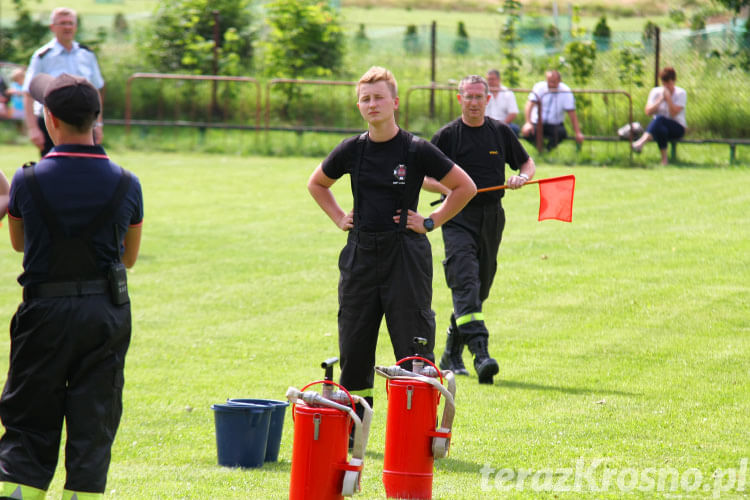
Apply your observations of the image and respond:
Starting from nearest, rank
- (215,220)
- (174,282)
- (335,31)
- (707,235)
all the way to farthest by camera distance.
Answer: (174,282) < (707,235) < (215,220) < (335,31)

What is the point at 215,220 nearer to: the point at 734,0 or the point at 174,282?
the point at 174,282

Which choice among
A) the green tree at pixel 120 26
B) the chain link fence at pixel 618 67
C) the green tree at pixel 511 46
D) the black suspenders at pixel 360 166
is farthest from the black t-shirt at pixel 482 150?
the green tree at pixel 120 26

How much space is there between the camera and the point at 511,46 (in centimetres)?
2533

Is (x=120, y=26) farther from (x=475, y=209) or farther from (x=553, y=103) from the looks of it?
(x=475, y=209)

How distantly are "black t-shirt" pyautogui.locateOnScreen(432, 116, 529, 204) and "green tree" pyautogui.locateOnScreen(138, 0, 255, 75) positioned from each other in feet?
67.3

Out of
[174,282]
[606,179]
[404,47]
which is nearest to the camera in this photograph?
[174,282]

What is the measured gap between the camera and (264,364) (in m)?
8.75

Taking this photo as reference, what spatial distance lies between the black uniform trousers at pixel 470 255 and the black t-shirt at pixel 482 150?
13cm

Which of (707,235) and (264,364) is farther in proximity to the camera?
(707,235)

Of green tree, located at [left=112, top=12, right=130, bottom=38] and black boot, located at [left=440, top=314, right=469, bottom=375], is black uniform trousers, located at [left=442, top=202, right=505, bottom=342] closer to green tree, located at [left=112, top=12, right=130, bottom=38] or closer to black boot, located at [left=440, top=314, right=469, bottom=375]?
black boot, located at [left=440, top=314, right=469, bottom=375]

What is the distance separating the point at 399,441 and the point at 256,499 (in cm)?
79

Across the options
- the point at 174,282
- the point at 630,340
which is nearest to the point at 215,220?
the point at 174,282

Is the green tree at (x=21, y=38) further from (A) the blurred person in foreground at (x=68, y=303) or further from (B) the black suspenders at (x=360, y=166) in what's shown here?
(A) the blurred person in foreground at (x=68, y=303)

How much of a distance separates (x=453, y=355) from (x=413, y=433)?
3253 millimetres
